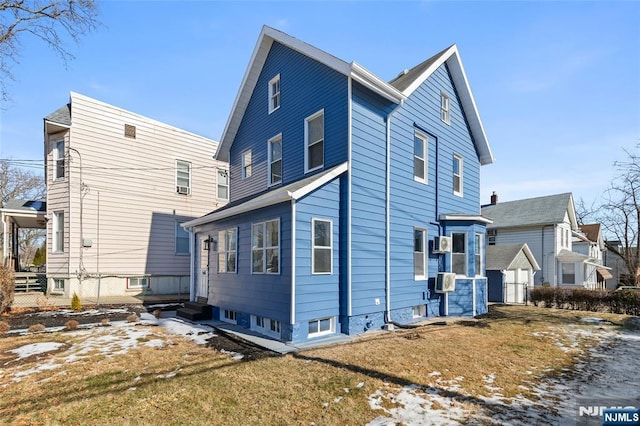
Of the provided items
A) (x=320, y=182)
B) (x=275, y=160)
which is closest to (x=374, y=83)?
(x=320, y=182)

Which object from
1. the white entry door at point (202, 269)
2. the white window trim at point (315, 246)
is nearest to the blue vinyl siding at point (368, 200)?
the white window trim at point (315, 246)

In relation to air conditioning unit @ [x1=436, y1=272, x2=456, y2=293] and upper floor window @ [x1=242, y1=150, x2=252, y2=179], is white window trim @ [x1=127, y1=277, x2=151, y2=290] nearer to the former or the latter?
upper floor window @ [x1=242, y1=150, x2=252, y2=179]

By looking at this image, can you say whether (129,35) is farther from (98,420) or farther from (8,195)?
(8,195)

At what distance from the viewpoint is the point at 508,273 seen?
18625 millimetres

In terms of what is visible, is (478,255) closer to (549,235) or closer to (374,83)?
(374,83)

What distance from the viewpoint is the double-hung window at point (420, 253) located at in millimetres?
11367

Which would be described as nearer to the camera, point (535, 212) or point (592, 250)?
point (535, 212)

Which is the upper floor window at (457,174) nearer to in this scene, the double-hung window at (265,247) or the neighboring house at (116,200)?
the double-hung window at (265,247)

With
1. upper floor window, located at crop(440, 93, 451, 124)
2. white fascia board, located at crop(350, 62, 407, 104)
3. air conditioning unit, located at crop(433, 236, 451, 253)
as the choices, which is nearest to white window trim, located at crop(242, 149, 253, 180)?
white fascia board, located at crop(350, 62, 407, 104)

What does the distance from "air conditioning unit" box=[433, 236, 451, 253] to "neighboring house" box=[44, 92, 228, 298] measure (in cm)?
1347

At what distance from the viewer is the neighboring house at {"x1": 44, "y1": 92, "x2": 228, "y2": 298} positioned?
1557 centimetres

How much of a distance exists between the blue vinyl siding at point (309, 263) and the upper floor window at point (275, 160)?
11.2 feet

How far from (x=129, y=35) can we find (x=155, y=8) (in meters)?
1.21
